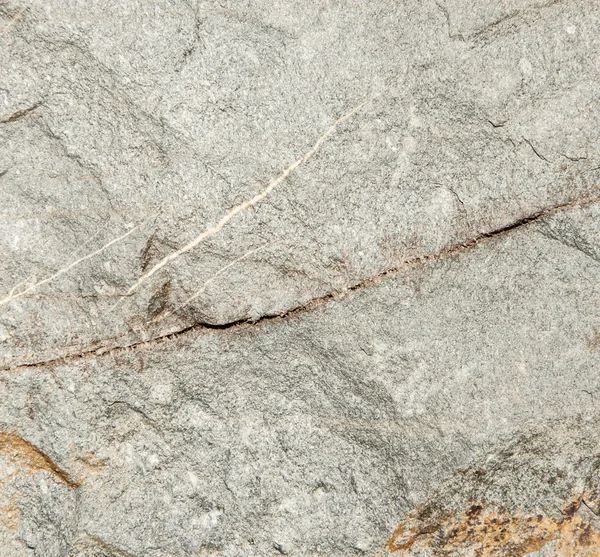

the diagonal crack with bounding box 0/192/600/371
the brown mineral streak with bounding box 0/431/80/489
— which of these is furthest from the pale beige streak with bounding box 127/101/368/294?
the brown mineral streak with bounding box 0/431/80/489

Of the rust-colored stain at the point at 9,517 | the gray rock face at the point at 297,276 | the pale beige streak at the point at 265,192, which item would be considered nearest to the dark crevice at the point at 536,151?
the gray rock face at the point at 297,276

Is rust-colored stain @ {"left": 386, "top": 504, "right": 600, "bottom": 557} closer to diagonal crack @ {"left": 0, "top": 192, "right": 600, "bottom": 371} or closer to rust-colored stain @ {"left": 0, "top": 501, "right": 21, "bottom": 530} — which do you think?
diagonal crack @ {"left": 0, "top": 192, "right": 600, "bottom": 371}

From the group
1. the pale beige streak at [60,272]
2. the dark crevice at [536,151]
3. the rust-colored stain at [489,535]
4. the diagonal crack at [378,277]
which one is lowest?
the rust-colored stain at [489,535]

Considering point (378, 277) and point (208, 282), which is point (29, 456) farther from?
point (378, 277)

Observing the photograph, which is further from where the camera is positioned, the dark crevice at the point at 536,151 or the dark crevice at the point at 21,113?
the dark crevice at the point at 536,151

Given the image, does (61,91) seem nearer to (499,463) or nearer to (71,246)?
(71,246)

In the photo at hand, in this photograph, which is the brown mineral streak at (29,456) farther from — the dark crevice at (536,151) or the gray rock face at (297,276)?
the dark crevice at (536,151)

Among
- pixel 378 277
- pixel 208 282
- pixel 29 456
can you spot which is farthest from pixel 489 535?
pixel 29 456
